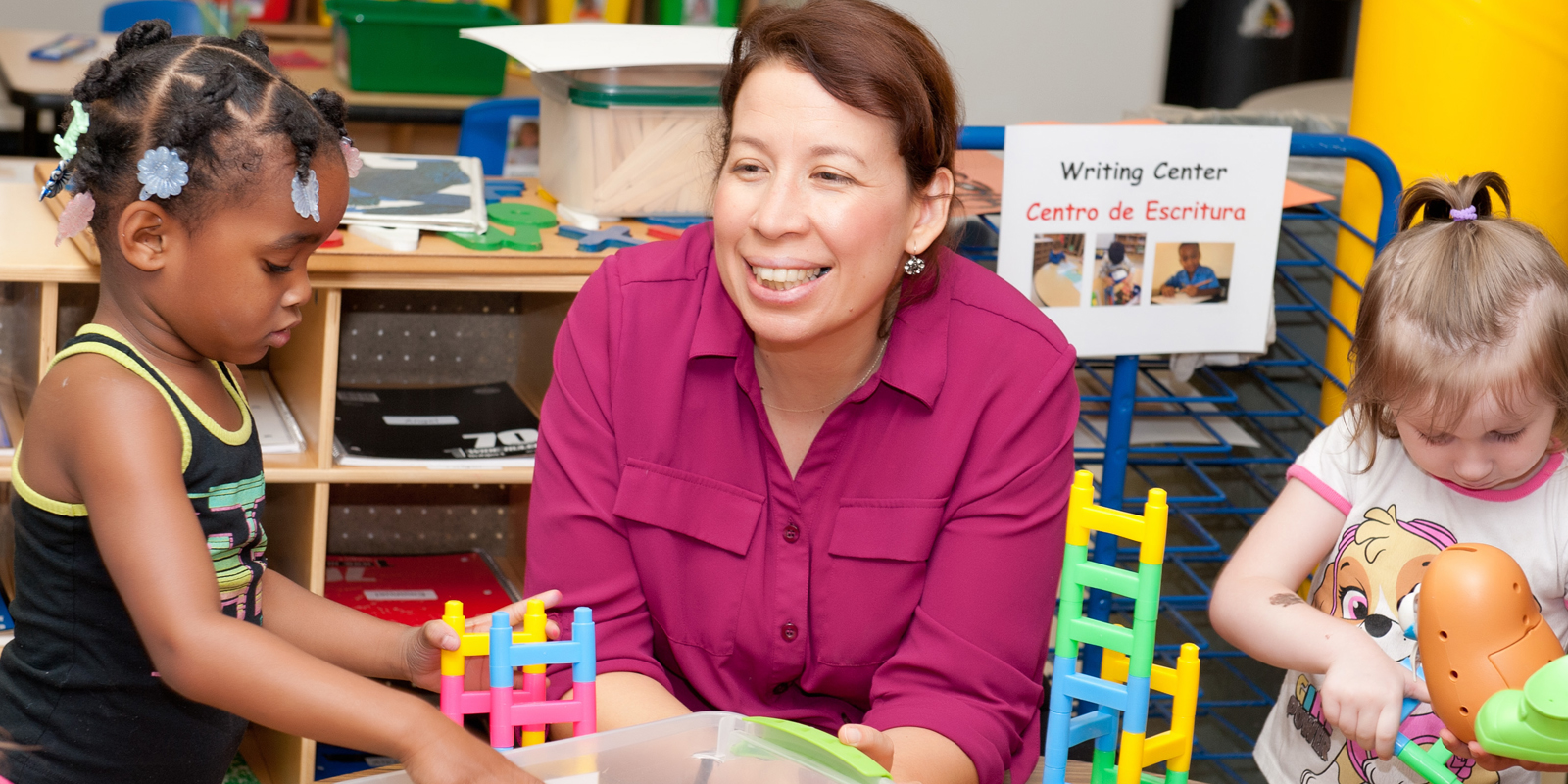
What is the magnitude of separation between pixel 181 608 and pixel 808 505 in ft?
1.94

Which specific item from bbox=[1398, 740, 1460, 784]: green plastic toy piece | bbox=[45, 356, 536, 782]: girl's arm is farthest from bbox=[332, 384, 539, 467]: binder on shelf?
bbox=[1398, 740, 1460, 784]: green plastic toy piece

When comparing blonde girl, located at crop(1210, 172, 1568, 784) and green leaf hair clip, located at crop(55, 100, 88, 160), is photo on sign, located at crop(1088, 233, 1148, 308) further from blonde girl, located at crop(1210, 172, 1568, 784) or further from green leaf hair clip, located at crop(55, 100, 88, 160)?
green leaf hair clip, located at crop(55, 100, 88, 160)

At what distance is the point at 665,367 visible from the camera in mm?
1383

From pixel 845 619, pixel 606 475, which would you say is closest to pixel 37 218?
pixel 606 475

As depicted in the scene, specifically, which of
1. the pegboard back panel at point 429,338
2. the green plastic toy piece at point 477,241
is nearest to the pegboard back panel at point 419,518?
the pegboard back panel at point 429,338

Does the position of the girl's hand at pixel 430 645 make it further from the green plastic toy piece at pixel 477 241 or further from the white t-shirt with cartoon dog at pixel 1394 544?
the white t-shirt with cartoon dog at pixel 1394 544

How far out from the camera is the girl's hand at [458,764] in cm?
94

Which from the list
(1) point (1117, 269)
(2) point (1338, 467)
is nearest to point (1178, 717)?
(2) point (1338, 467)

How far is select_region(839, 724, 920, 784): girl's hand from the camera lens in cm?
104

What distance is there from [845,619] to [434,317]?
1.09m

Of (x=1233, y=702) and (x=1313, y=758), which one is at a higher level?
(x=1313, y=758)

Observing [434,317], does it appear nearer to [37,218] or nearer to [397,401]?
[397,401]

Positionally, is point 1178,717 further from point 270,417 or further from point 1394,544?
point 270,417

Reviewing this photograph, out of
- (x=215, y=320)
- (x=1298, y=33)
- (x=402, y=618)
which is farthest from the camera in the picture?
(x=1298, y=33)
